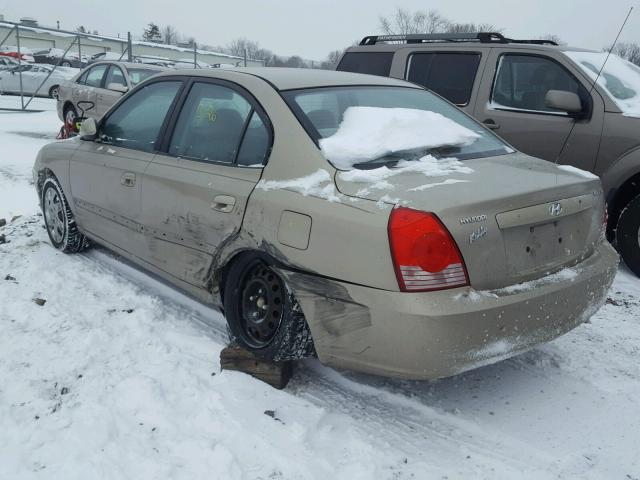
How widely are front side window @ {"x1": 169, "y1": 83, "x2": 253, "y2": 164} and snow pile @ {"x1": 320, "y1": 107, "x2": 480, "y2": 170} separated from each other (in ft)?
2.04

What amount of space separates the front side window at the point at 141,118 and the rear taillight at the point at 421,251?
2.13 metres

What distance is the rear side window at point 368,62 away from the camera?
22.0ft

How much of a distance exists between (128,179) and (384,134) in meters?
1.85

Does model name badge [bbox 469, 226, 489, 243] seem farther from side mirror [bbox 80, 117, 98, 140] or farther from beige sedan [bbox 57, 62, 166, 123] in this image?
beige sedan [bbox 57, 62, 166, 123]

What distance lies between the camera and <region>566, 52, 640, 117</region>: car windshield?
500 centimetres

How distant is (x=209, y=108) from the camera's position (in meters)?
3.69

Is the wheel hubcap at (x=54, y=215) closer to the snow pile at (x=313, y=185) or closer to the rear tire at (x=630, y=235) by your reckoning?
the snow pile at (x=313, y=185)

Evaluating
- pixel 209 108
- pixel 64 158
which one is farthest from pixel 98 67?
pixel 209 108

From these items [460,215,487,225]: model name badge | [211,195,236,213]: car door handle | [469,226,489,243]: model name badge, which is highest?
[460,215,487,225]: model name badge

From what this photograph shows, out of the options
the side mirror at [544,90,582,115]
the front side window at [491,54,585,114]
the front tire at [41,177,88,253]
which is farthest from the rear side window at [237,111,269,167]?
the front side window at [491,54,585,114]

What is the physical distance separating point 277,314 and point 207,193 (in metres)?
0.80

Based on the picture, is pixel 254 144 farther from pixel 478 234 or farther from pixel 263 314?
pixel 478 234

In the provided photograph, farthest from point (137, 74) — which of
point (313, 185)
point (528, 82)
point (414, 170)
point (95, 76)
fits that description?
point (414, 170)

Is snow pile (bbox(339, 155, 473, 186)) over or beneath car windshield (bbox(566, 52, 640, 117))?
beneath
